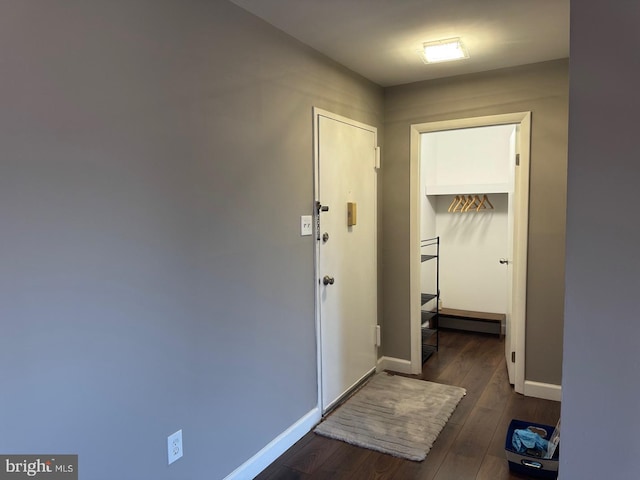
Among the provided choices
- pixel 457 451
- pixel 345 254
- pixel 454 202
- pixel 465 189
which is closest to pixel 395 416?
pixel 457 451

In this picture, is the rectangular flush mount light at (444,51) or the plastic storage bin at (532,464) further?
the rectangular flush mount light at (444,51)

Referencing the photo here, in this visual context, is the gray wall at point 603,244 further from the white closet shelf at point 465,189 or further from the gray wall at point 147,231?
the white closet shelf at point 465,189

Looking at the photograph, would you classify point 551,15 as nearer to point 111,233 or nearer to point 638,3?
point 638,3

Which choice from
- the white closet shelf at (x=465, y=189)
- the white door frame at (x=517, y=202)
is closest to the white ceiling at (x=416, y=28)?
the white door frame at (x=517, y=202)

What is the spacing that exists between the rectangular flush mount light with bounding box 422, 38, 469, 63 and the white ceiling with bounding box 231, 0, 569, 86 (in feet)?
0.17

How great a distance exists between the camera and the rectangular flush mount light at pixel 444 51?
8.70 feet

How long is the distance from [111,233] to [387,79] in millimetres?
2624

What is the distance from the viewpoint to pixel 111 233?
1.56 metres

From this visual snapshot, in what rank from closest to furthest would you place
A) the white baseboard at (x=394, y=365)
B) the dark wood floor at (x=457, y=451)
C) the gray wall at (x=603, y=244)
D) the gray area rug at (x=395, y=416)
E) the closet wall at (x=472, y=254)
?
the gray wall at (x=603, y=244)
the dark wood floor at (x=457, y=451)
the gray area rug at (x=395, y=416)
the white baseboard at (x=394, y=365)
the closet wall at (x=472, y=254)

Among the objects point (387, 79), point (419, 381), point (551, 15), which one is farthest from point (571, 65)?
point (419, 381)

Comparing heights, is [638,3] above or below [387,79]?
below

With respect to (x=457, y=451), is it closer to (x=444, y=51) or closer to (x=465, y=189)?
(x=444, y=51)

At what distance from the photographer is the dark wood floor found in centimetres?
232

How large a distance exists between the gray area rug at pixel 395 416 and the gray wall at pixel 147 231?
45 cm
